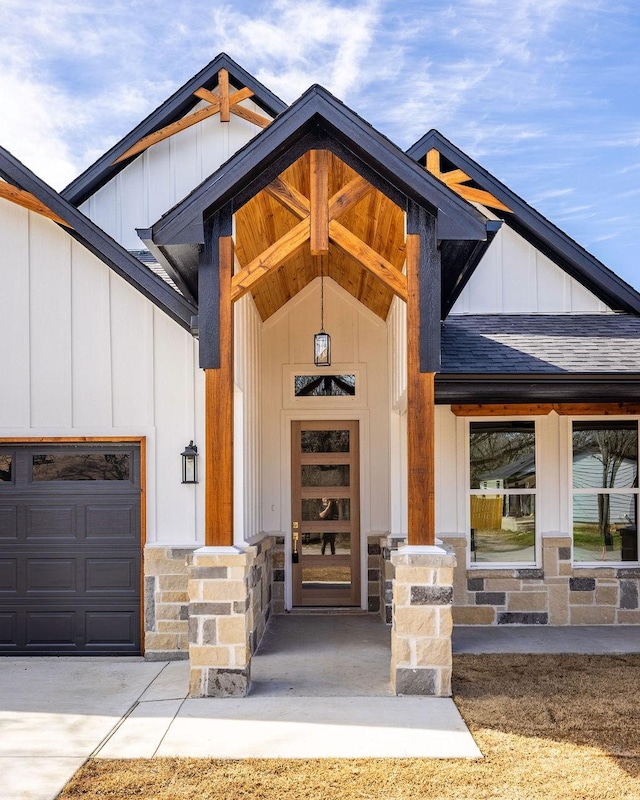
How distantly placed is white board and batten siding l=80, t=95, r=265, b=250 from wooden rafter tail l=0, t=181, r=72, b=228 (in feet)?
7.17

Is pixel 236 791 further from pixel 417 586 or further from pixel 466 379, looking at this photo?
pixel 466 379

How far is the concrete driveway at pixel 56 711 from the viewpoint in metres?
4.48

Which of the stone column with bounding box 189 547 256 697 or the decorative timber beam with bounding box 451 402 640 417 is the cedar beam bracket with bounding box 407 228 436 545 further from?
the decorative timber beam with bounding box 451 402 640 417

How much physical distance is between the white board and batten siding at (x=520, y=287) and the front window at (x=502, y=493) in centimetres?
137

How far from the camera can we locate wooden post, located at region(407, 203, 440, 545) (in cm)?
579

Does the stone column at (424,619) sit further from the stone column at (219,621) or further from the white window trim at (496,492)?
the white window trim at (496,492)

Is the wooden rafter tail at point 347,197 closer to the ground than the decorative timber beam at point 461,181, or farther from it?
closer to the ground

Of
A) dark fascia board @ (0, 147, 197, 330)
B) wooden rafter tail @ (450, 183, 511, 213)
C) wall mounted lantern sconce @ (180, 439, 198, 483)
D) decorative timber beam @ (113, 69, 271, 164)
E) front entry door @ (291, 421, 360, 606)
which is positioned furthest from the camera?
front entry door @ (291, 421, 360, 606)

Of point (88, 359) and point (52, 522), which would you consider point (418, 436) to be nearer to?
point (88, 359)

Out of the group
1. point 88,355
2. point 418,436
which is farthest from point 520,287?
point 88,355

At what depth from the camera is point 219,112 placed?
932 centimetres

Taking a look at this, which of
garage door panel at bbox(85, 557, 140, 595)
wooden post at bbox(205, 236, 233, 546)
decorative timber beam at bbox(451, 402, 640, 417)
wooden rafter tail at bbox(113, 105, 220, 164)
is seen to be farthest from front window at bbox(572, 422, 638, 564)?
wooden rafter tail at bbox(113, 105, 220, 164)

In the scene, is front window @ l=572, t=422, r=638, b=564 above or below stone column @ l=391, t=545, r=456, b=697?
above

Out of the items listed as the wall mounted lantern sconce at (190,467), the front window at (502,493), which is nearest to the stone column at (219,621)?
the wall mounted lantern sconce at (190,467)
